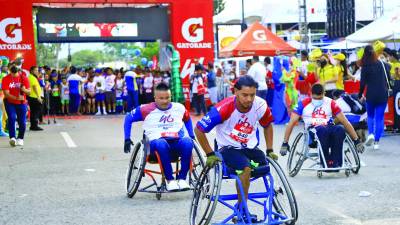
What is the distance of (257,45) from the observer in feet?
80.1

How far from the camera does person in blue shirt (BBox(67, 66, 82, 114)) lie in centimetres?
Result: 2597

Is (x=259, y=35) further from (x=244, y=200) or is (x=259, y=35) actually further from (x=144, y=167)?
(x=244, y=200)

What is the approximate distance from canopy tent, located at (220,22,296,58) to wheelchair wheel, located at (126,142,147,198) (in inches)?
595

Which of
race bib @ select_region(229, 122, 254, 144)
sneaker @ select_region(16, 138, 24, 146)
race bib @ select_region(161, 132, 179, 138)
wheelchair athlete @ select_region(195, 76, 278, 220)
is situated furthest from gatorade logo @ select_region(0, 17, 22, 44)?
race bib @ select_region(229, 122, 254, 144)

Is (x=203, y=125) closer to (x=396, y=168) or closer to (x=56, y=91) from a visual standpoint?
(x=396, y=168)

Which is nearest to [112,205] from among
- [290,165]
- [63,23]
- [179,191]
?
[179,191]

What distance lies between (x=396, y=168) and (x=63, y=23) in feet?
54.8

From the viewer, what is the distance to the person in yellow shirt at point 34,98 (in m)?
18.8

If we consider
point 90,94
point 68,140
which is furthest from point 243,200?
point 90,94

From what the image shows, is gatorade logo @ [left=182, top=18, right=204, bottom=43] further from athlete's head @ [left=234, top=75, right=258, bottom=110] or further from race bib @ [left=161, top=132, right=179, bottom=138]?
athlete's head @ [left=234, top=75, right=258, bottom=110]

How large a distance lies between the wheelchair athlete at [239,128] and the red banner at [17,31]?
62.0ft

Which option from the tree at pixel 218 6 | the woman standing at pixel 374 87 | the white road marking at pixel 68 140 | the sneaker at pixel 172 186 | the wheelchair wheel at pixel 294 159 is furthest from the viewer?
the tree at pixel 218 6

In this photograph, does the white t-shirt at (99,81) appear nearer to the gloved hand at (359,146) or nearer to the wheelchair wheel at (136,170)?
the gloved hand at (359,146)

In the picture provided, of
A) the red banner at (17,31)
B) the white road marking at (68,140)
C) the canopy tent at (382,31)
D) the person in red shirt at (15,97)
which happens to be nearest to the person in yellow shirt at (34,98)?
the white road marking at (68,140)
